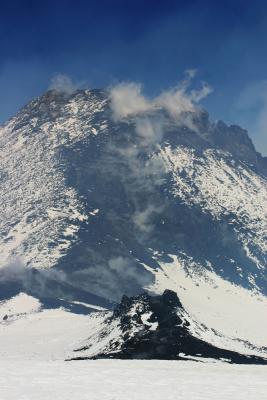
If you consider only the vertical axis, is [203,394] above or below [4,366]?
below

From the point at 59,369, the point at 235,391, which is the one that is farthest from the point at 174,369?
the point at 235,391

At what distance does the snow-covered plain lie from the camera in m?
55.3

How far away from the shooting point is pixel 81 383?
6169cm

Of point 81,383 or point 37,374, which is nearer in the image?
point 81,383

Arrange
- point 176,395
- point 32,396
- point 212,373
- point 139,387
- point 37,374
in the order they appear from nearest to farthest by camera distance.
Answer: point 32,396, point 176,395, point 139,387, point 37,374, point 212,373

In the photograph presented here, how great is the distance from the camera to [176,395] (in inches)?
2242

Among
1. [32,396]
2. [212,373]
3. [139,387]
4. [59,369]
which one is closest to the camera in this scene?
[32,396]

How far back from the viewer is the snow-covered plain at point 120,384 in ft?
181

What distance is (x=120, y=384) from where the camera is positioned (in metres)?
62.2

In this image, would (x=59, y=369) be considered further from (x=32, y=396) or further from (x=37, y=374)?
(x=32, y=396)

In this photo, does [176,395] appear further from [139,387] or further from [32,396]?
[32,396]

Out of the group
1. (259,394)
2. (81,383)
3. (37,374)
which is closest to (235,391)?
(259,394)

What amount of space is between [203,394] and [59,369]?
752 inches

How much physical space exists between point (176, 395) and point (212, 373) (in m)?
21.7
